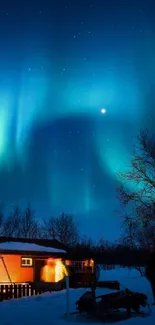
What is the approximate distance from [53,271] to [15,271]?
414cm

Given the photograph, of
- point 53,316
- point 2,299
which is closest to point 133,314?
point 53,316

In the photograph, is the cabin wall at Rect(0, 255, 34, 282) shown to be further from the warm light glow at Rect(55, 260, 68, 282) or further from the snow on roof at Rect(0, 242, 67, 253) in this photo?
the warm light glow at Rect(55, 260, 68, 282)

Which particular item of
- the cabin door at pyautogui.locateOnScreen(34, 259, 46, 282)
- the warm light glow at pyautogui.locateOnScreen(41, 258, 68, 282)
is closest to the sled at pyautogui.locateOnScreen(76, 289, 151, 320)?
the cabin door at pyautogui.locateOnScreen(34, 259, 46, 282)

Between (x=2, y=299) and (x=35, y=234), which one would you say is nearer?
(x=2, y=299)

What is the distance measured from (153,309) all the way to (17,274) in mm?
19926

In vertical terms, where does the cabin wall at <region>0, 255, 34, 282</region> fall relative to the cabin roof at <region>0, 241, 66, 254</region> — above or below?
below

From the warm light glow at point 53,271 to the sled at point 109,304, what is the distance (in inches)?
815

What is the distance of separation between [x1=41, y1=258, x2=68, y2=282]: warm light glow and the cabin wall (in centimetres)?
147

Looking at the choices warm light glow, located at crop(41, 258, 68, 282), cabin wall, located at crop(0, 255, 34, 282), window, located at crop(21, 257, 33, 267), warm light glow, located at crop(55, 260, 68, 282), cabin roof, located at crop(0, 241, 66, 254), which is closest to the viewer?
cabin wall, located at crop(0, 255, 34, 282)

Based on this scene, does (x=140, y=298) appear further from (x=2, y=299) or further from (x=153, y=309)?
(x=2, y=299)

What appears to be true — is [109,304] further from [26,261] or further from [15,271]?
[26,261]

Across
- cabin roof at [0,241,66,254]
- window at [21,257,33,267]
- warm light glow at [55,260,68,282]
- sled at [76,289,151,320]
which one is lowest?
sled at [76,289,151,320]

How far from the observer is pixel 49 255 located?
36.7 m

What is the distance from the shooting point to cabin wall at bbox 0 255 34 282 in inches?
1334
